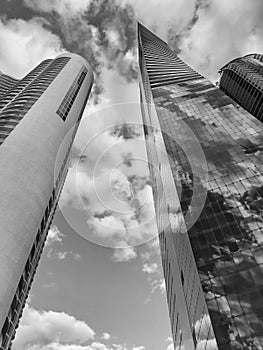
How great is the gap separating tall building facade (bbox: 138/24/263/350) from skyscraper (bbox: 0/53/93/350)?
3009 centimetres

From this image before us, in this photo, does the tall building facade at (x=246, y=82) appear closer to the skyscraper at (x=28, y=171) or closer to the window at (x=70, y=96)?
the window at (x=70, y=96)

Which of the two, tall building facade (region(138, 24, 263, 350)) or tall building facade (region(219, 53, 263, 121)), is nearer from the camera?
tall building facade (region(138, 24, 263, 350))

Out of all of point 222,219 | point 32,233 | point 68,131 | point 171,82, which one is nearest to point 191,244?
point 222,219

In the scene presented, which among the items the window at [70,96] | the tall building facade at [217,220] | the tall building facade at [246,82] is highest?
the tall building facade at [246,82]

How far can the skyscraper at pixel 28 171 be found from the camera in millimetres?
52719

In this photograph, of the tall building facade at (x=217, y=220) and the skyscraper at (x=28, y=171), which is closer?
the tall building facade at (x=217, y=220)

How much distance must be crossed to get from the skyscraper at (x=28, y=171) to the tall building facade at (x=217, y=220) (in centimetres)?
3009

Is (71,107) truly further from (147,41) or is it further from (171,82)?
(147,41)

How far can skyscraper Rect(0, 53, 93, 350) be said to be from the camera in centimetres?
5272

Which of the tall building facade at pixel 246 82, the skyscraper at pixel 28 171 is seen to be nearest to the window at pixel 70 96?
the skyscraper at pixel 28 171

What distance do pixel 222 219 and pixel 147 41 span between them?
587ft

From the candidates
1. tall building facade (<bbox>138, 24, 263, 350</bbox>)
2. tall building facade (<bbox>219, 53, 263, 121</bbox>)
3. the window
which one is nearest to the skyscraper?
the window

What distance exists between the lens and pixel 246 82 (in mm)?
165375

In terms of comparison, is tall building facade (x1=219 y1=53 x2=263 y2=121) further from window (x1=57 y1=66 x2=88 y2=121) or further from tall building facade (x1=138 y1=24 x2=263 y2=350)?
window (x1=57 y1=66 x2=88 y2=121)
